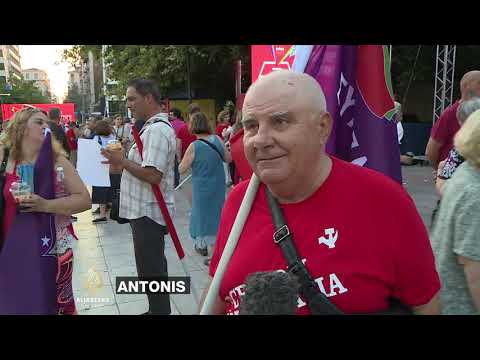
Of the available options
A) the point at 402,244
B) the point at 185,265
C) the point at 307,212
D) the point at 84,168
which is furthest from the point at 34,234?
the point at 185,265

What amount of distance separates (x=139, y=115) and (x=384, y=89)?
2.08m

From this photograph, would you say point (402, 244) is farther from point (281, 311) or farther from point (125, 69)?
point (125, 69)

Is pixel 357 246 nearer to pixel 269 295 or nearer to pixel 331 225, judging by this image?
pixel 331 225

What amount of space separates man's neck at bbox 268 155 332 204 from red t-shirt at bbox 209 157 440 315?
18 millimetres

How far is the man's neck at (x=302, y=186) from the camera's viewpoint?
1.44 metres

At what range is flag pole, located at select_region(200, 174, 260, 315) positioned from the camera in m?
1.51

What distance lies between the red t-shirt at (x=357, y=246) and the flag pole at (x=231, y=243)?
6 centimetres

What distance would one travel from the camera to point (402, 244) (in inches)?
53.7

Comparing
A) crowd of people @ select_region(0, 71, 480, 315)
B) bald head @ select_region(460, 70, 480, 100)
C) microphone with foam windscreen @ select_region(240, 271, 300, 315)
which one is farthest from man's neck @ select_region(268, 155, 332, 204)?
bald head @ select_region(460, 70, 480, 100)

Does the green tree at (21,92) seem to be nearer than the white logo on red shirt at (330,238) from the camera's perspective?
No

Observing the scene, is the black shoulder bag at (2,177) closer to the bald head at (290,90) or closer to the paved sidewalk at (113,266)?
the paved sidewalk at (113,266)

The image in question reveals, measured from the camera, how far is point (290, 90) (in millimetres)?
1375

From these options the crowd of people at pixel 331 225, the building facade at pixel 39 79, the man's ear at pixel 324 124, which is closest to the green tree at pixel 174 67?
the building facade at pixel 39 79

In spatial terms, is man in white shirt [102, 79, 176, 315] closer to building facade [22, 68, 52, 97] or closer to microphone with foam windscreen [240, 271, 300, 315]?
microphone with foam windscreen [240, 271, 300, 315]
